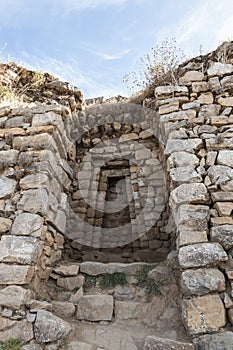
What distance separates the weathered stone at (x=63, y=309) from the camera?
2.78 metres

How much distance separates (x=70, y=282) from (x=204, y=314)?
5.11ft

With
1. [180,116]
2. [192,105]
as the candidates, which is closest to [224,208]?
[180,116]

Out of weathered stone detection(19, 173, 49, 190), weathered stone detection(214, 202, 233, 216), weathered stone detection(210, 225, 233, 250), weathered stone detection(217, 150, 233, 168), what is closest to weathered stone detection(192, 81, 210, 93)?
weathered stone detection(217, 150, 233, 168)

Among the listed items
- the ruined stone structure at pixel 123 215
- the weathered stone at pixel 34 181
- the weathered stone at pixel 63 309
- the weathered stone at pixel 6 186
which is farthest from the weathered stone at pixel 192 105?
the weathered stone at pixel 63 309

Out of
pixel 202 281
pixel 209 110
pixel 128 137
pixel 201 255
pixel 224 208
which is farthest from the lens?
pixel 128 137

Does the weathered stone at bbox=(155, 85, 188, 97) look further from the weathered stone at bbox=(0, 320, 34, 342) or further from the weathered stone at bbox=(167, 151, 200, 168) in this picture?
the weathered stone at bbox=(0, 320, 34, 342)

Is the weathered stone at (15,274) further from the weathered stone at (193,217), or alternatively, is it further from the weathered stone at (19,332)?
the weathered stone at (193,217)

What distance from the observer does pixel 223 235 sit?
8.14ft

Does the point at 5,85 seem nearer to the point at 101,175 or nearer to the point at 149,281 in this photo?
the point at 101,175

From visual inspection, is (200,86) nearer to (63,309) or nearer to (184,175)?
(184,175)

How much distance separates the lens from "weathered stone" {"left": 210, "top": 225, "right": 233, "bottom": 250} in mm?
2445

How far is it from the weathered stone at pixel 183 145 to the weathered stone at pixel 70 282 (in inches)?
71.5

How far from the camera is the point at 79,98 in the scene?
5.32m

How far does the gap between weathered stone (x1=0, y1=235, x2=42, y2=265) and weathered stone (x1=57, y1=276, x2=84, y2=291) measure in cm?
53
